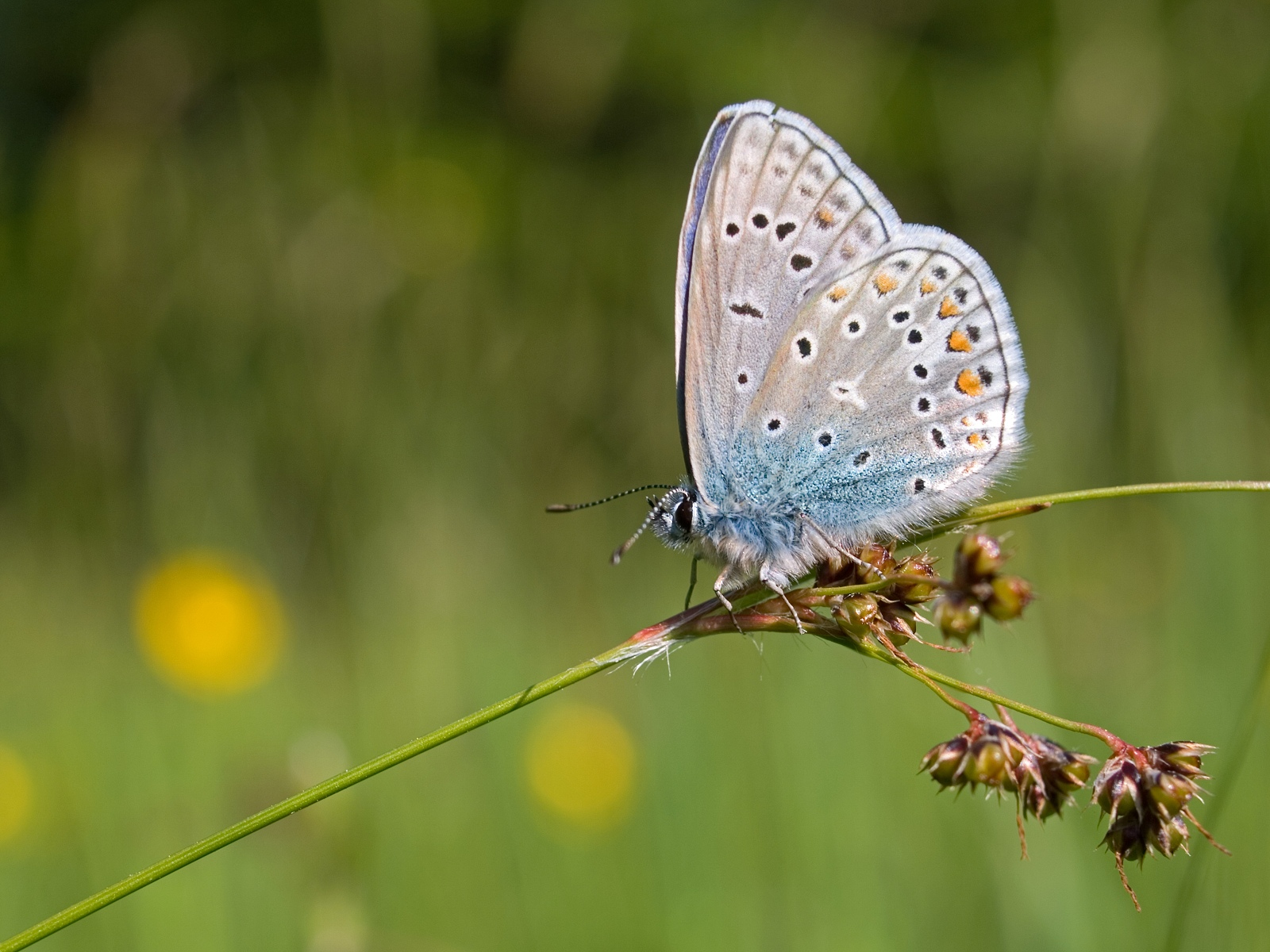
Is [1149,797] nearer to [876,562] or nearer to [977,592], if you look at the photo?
[977,592]

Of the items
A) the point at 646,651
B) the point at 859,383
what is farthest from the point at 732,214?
the point at 646,651

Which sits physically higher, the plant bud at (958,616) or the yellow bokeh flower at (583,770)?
the plant bud at (958,616)

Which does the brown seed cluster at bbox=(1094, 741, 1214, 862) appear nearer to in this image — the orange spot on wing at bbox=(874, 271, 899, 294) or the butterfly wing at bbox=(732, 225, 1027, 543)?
the butterfly wing at bbox=(732, 225, 1027, 543)

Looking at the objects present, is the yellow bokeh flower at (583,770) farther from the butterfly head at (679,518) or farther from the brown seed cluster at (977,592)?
the brown seed cluster at (977,592)

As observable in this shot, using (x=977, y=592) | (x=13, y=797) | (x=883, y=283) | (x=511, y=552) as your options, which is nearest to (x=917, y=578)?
(x=977, y=592)

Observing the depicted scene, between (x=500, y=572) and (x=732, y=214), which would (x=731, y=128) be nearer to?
(x=732, y=214)


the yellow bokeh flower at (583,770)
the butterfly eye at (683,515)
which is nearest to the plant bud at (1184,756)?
the butterfly eye at (683,515)

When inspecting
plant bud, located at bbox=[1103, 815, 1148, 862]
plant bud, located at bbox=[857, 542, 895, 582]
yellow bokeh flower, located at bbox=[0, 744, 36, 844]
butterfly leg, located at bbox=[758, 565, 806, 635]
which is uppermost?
plant bud, located at bbox=[857, 542, 895, 582]

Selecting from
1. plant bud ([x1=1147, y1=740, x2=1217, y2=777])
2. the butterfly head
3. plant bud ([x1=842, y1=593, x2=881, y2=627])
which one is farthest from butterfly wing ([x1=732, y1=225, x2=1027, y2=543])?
plant bud ([x1=1147, y1=740, x2=1217, y2=777])
